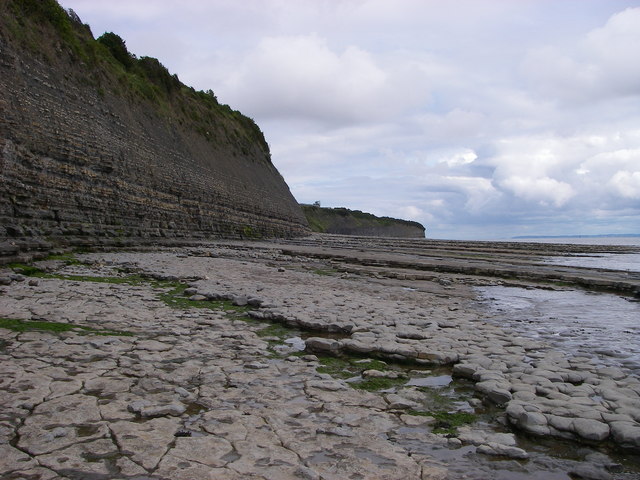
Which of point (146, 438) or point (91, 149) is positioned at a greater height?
point (91, 149)

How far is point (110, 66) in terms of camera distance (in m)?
25.2

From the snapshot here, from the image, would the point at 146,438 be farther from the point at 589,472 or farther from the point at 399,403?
the point at 589,472

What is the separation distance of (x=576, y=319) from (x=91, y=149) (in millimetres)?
18309

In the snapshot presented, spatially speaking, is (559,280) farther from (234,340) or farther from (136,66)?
(136,66)

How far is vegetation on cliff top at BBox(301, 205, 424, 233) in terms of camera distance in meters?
105

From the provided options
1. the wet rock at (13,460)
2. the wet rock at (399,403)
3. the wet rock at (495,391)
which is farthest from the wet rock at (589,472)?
the wet rock at (13,460)

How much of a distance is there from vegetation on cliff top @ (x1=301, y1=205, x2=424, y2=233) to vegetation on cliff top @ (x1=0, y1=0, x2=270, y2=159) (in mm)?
54964

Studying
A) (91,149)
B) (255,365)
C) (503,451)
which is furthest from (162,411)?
(91,149)

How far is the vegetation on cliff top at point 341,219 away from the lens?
4117 inches

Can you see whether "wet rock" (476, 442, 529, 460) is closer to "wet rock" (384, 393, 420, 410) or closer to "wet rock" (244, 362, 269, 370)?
"wet rock" (384, 393, 420, 410)

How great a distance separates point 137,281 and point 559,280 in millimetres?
14742

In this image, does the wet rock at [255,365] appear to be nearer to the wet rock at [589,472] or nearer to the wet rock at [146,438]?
the wet rock at [146,438]

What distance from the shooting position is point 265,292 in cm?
1030

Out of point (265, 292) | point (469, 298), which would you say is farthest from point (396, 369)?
point (469, 298)
